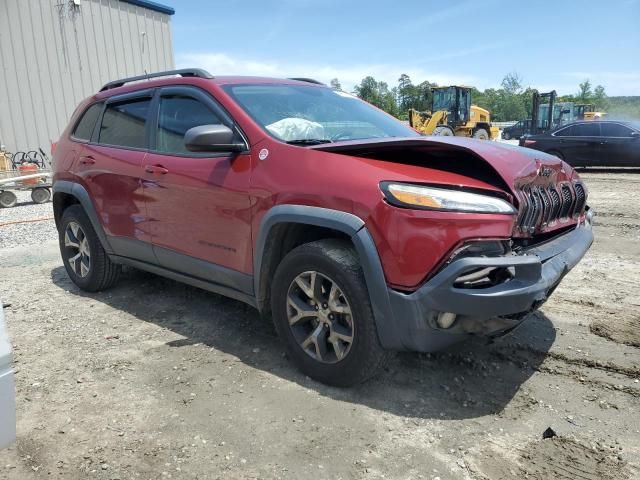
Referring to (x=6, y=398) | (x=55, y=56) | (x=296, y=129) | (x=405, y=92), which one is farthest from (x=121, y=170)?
(x=405, y=92)

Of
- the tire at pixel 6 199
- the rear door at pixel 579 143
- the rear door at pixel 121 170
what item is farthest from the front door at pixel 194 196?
the rear door at pixel 579 143

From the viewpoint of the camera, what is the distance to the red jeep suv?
248 cm

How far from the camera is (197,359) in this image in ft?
11.2

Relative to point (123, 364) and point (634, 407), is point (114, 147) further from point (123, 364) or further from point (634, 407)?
point (634, 407)

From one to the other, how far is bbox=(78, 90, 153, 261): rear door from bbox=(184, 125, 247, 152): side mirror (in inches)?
40.1

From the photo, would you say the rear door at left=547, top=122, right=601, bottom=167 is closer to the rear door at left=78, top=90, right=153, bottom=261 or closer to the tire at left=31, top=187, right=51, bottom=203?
the rear door at left=78, top=90, right=153, bottom=261

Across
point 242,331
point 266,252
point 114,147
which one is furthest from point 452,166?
point 114,147

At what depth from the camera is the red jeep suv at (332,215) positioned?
248cm

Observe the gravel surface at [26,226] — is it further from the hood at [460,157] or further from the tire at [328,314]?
the hood at [460,157]

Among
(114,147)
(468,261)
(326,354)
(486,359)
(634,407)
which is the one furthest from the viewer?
(114,147)

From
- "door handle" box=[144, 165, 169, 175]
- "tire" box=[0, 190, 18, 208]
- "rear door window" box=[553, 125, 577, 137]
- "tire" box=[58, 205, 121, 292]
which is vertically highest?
"door handle" box=[144, 165, 169, 175]

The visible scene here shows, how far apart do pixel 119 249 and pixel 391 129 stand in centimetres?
244

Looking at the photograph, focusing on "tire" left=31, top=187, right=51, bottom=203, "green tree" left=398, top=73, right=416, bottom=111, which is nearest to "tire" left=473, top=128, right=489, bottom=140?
"tire" left=31, top=187, right=51, bottom=203

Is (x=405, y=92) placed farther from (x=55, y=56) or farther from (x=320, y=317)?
(x=320, y=317)
